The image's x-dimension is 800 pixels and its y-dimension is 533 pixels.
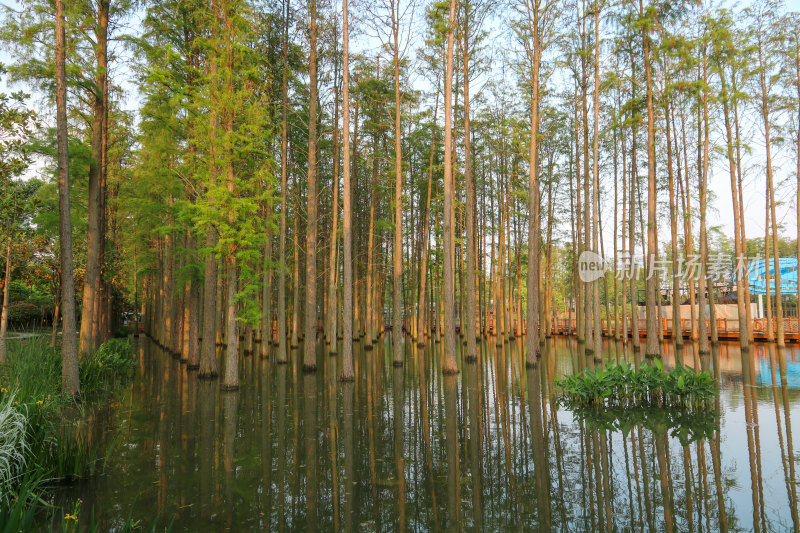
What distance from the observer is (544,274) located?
1276 inches

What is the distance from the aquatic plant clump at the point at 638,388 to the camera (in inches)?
360

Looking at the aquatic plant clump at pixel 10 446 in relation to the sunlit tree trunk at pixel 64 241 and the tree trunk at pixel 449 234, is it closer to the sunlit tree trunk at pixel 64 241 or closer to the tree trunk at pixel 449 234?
the sunlit tree trunk at pixel 64 241

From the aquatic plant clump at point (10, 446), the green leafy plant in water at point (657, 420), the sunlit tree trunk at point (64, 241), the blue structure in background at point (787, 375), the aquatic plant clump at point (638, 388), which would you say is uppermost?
the sunlit tree trunk at point (64, 241)

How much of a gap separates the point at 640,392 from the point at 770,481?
4.52m

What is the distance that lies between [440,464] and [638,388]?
5.60 meters

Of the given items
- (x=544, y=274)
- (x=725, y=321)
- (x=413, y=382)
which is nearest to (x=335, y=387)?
(x=413, y=382)

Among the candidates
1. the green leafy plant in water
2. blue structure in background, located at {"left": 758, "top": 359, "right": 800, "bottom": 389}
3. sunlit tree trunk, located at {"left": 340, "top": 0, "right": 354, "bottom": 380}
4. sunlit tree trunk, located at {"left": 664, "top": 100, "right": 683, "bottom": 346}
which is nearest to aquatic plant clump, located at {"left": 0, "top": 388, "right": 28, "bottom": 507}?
the green leafy plant in water

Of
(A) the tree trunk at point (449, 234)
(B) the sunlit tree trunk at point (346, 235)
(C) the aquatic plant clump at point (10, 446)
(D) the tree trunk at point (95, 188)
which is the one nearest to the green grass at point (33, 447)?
(C) the aquatic plant clump at point (10, 446)

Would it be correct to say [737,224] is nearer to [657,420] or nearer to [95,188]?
[657,420]

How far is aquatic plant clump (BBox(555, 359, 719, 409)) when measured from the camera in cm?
915

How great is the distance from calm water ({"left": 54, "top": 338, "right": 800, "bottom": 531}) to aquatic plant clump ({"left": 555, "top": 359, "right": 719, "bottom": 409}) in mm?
610

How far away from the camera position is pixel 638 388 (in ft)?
31.3

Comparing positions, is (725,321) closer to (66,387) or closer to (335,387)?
(335,387)

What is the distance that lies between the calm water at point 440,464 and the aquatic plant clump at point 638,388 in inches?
24.0
